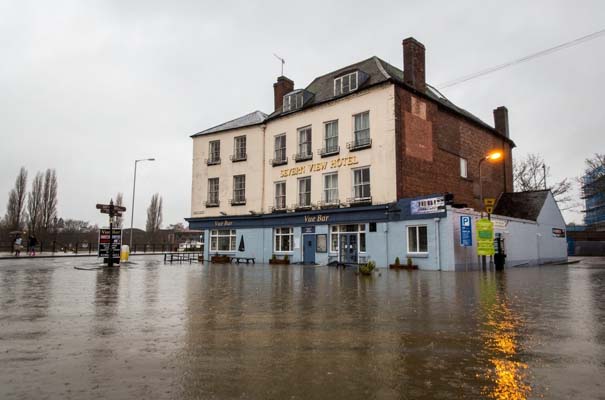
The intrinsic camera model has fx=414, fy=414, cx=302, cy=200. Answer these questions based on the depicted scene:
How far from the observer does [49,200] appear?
52.2m

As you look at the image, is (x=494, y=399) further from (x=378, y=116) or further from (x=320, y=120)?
(x=320, y=120)

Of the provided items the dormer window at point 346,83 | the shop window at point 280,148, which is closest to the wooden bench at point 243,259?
the shop window at point 280,148

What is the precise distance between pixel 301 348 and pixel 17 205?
57249 mm

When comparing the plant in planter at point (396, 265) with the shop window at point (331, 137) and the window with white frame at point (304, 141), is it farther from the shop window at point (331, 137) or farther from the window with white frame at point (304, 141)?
the window with white frame at point (304, 141)

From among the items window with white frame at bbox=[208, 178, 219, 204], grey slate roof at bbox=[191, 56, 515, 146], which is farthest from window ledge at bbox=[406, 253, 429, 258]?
window with white frame at bbox=[208, 178, 219, 204]

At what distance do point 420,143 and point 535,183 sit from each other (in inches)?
1200

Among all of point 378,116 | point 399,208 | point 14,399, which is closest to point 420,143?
point 378,116

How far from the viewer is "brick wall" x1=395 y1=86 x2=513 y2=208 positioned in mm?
24531

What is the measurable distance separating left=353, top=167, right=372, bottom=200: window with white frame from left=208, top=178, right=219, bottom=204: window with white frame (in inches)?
526

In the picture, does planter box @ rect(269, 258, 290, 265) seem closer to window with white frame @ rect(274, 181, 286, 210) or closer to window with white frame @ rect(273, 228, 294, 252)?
window with white frame @ rect(273, 228, 294, 252)

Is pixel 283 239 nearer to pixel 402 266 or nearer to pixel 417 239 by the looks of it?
pixel 402 266

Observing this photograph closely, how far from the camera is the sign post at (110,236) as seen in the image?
2378 cm

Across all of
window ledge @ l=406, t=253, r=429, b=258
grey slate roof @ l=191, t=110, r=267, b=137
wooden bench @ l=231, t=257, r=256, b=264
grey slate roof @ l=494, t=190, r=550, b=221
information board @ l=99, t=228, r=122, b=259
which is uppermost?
grey slate roof @ l=191, t=110, r=267, b=137

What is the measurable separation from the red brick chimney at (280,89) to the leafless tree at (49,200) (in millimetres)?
35393
